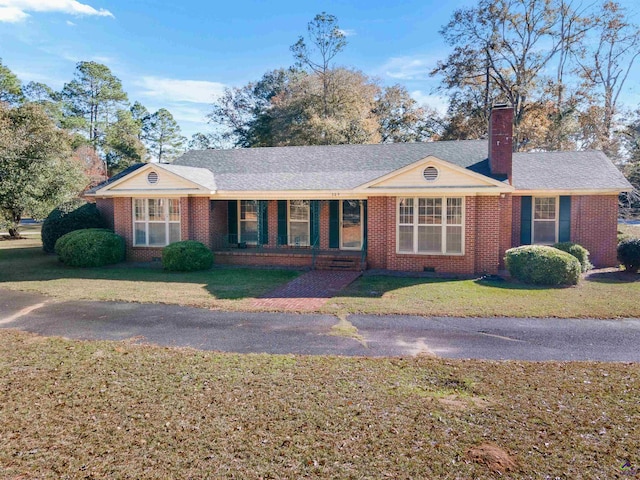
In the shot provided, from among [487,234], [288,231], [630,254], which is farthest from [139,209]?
[630,254]

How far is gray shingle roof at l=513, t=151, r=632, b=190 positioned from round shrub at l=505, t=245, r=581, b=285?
3.71 metres

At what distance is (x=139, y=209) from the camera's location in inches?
677

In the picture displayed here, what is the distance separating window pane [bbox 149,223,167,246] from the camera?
1700 cm

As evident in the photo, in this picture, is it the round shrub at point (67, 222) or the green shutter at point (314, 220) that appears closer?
the green shutter at point (314, 220)

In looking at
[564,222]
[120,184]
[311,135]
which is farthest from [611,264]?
[311,135]

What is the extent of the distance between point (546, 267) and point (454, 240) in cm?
293

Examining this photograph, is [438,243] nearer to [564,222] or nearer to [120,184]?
[564,222]

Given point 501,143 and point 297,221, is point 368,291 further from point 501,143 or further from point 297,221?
point 501,143

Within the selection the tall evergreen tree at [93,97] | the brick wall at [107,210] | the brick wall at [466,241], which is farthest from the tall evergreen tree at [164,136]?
the brick wall at [466,241]

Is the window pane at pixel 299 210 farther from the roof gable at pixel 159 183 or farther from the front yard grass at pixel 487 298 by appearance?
the front yard grass at pixel 487 298

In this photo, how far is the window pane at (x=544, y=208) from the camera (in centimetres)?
1573

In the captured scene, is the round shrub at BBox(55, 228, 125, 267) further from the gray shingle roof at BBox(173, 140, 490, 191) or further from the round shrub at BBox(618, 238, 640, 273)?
the round shrub at BBox(618, 238, 640, 273)

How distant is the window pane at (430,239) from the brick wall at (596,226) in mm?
5260

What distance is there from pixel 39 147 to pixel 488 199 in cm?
2205
